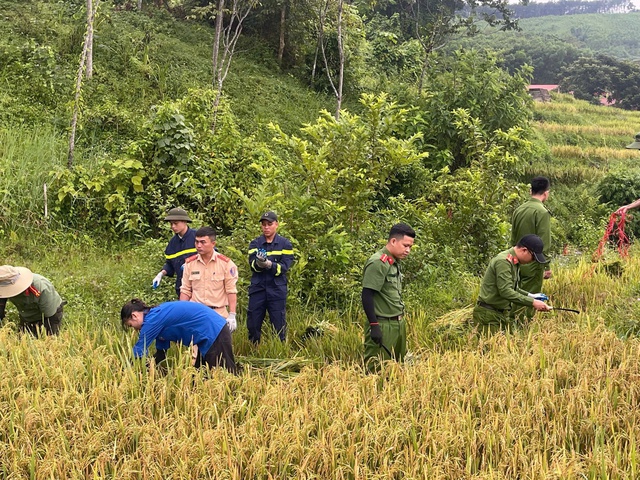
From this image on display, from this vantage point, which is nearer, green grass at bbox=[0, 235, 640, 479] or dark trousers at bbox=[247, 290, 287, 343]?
green grass at bbox=[0, 235, 640, 479]

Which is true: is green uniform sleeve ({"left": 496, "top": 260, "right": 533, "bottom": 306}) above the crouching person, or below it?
above

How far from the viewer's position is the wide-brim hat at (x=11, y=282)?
15.5ft

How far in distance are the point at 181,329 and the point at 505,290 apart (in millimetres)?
2819

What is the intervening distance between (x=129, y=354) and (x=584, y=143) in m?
23.3

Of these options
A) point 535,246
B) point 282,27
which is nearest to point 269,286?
point 535,246

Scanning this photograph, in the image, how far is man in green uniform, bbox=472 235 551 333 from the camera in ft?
15.9

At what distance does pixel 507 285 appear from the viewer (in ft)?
16.1

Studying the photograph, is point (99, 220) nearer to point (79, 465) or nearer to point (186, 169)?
point (186, 169)

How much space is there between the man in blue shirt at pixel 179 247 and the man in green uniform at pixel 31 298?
1.03 meters

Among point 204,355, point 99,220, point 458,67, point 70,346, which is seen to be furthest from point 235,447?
point 458,67

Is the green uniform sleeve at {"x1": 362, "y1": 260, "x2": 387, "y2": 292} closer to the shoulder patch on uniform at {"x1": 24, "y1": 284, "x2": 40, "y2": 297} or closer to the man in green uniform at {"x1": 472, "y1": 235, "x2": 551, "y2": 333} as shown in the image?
the man in green uniform at {"x1": 472, "y1": 235, "x2": 551, "y2": 333}

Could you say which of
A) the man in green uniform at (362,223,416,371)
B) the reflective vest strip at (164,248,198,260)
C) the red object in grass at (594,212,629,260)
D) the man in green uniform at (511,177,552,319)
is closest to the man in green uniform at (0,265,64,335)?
the reflective vest strip at (164,248,198,260)

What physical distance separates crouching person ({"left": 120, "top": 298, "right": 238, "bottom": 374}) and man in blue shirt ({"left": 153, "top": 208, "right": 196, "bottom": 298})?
163 cm

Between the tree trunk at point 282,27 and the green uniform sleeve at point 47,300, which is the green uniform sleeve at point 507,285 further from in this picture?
the tree trunk at point 282,27
